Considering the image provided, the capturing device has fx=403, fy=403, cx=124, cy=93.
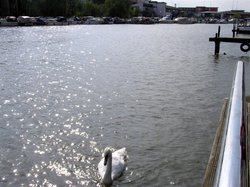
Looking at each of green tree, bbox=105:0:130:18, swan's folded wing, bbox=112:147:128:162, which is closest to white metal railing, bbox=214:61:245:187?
swan's folded wing, bbox=112:147:128:162

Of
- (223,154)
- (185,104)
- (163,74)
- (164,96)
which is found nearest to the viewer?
(223,154)

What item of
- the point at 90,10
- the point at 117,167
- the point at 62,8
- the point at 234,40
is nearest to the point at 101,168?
the point at 117,167

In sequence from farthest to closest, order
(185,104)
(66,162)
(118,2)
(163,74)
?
(118,2), (163,74), (185,104), (66,162)

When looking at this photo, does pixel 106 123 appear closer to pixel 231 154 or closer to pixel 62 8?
pixel 231 154

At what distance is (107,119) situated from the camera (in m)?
15.2

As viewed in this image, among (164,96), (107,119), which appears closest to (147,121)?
(107,119)

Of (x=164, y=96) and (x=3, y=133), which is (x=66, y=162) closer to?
(x=3, y=133)

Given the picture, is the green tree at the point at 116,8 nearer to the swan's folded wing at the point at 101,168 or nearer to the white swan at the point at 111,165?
the white swan at the point at 111,165

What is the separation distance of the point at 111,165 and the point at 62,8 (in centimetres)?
15052

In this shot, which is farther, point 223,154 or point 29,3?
point 29,3

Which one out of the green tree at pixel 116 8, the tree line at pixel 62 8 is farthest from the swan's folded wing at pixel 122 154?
the green tree at pixel 116 8

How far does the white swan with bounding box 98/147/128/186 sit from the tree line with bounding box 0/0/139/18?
13603 cm

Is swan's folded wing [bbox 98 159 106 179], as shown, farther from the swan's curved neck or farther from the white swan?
the swan's curved neck

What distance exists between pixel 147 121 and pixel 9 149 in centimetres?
521
